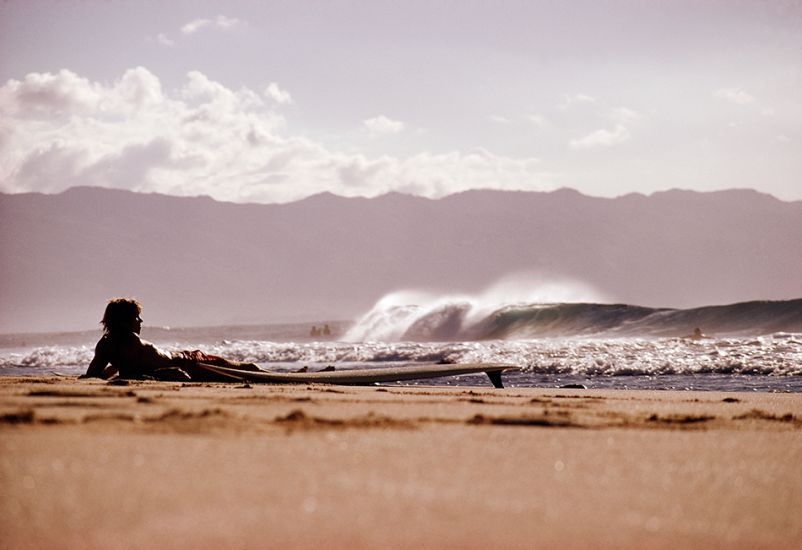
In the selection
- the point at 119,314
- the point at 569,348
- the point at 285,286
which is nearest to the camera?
the point at 119,314

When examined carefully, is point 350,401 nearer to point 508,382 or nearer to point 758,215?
point 508,382

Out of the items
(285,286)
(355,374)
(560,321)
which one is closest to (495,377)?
→ (355,374)

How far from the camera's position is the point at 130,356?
6598 millimetres

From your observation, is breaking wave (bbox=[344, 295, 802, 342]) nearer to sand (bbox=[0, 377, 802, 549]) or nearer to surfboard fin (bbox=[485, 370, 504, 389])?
surfboard fin (bbox=[485, 370, 504, 389])

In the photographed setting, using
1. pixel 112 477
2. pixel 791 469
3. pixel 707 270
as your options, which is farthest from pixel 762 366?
pixel 707 270

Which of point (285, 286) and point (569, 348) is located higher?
point (285, 286)

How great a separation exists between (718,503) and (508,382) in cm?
844

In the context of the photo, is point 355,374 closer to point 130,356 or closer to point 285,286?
point 130,356

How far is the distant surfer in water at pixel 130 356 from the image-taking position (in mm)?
6555

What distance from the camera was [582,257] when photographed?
193 metres

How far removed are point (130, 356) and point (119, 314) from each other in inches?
12.1

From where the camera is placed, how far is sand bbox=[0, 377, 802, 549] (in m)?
1.91

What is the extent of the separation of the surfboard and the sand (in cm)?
291

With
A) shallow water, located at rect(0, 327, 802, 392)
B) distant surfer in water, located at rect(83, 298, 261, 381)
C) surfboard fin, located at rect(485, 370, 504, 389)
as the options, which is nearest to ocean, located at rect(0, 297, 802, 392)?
shallow water, located at rect(0, 327, 802, 392)
